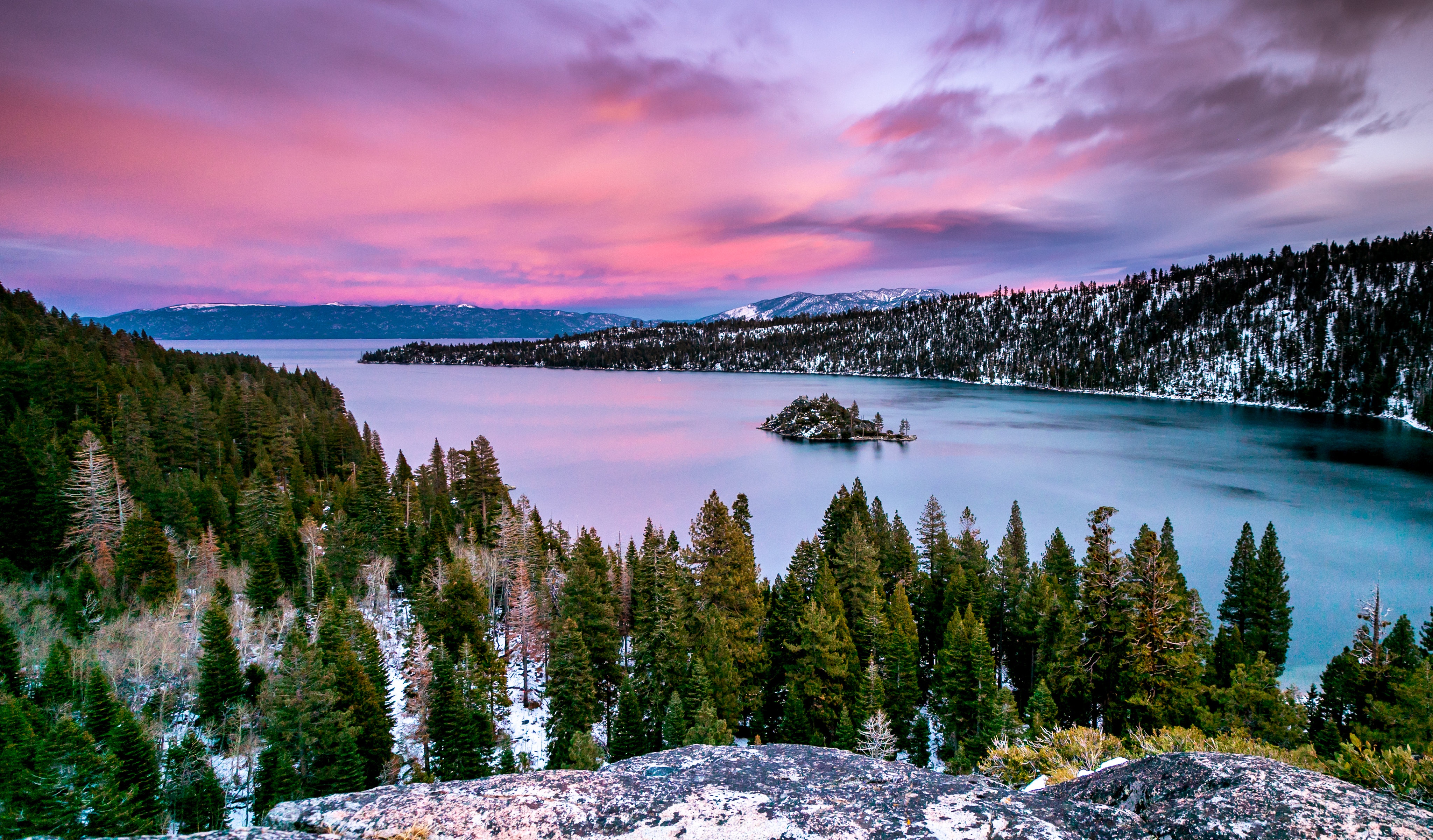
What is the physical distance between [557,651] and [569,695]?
2178 millimetres

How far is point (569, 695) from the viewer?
2645 cm

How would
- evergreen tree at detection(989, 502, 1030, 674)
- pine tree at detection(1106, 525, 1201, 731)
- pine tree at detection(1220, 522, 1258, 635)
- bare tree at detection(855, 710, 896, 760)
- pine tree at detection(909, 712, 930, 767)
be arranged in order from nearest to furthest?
pine tree at detection(1106, 525, 1201, 731), bare tree at detection(855, 710, 896, 760), pine tree at detection(909, 712, 930, 767), pine tree at detection(1220, 522, 1258, 635), evergreen tree at detection(989, 502, 1030, 674)

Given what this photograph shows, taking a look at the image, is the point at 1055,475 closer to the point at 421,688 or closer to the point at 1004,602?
the point at 1004,602

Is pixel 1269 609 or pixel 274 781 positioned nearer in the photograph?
pixel 274 781

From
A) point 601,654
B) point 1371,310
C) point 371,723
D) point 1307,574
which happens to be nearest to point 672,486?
point 601,654

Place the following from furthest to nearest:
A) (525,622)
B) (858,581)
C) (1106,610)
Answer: (525,622)
(858,581)
(1106,610)

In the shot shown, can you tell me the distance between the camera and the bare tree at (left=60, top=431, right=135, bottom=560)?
38906mm

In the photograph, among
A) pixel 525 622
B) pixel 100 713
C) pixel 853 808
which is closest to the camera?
pixel 853 808

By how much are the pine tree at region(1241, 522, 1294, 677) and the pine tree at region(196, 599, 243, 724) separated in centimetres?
4861

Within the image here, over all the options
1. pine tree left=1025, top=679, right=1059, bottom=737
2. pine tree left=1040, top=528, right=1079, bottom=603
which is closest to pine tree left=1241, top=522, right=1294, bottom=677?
pine tree left=1040, top=528, right=1079, bottom=603

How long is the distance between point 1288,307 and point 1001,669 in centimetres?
21642

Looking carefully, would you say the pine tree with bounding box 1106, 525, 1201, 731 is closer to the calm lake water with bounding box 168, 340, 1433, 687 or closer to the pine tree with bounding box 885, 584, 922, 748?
the pine tree with bounding box 885, 584, 922, 748

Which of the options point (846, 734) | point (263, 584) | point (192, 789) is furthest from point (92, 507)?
point (846, 734)

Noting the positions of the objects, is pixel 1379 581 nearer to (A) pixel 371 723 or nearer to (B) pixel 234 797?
(A) pixel 371 723
